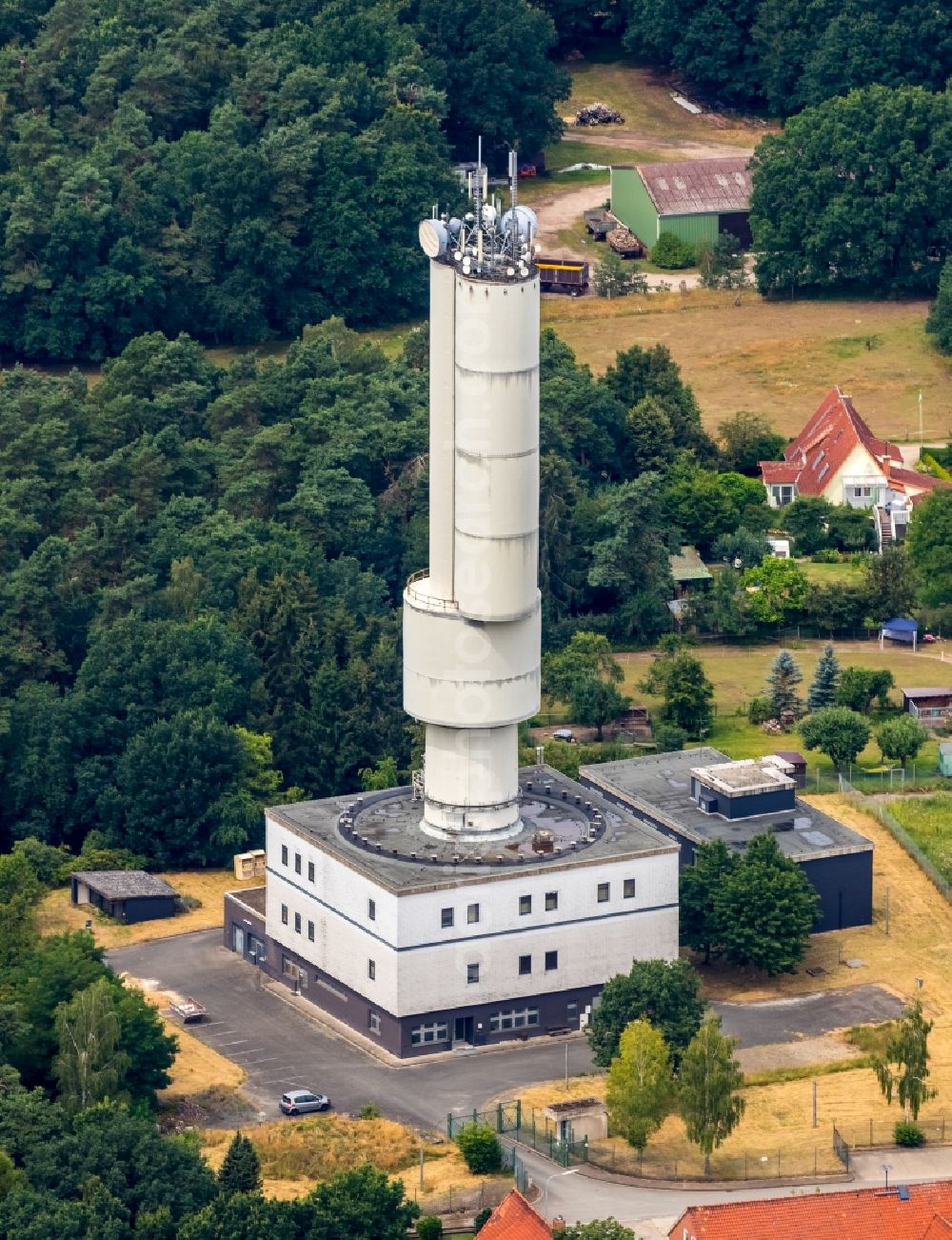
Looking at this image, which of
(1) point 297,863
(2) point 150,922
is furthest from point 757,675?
(1) point 297,863

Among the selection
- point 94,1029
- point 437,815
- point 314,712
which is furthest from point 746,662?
point 94,1029

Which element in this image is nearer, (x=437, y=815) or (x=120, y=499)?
(x=437, y=815)

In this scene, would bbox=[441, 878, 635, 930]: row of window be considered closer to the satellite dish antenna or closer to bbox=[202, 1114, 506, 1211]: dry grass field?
bbox=[202, 1114, 506, 1211]: dry grass field

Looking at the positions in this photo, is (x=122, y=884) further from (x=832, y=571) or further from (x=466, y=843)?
(x=832, y=571)

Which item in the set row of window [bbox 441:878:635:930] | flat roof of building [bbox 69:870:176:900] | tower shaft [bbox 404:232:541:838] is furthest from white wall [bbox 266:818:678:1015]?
flat roof of building [bbox 69:870:176:900]

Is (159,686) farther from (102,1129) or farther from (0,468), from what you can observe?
(102,1129)
